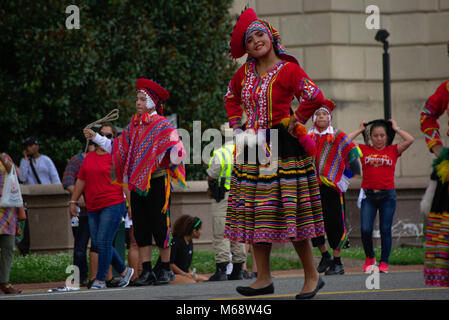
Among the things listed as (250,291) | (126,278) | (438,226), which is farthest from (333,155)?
(438,226)

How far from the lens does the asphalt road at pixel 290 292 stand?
7.77 m

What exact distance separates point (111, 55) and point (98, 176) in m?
7.67

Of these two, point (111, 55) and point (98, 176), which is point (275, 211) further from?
point (111, 55)

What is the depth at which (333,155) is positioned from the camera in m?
11.5

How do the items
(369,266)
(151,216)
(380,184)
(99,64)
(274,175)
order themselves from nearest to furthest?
(274,175) → (151,216) → (369,266) → (380,184) → (99,64)

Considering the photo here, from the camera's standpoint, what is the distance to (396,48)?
19750mm

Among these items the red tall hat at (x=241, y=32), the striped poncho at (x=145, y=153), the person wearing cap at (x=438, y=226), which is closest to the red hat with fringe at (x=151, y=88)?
the striped poncho at (x=145, y=153)

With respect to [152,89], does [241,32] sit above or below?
above

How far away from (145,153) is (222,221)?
239 cm

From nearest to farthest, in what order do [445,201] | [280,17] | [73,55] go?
[445,201]
[73,55]
[280,17]

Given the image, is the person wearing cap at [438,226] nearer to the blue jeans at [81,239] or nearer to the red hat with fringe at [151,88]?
the red hat with fringe at [151,88]

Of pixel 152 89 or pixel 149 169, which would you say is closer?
pixel 149 169

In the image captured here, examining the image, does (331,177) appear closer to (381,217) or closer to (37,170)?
(381,217)

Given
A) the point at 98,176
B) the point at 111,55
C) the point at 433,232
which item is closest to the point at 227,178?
the point at 98,176
